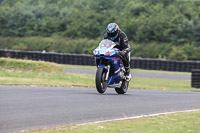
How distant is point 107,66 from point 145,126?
4.35 metres

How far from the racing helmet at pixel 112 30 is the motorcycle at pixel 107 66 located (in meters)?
0.23

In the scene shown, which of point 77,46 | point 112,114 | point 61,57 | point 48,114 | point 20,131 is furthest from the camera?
point 77,46

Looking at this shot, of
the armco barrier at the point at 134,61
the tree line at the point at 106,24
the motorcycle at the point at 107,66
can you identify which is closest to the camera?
the motorcycle at the point at 107,66

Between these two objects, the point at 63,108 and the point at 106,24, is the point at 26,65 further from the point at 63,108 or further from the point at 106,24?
the point at 106,24

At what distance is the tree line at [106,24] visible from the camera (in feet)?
167

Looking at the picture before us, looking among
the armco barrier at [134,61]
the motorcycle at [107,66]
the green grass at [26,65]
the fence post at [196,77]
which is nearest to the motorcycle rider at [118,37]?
the motorcycle at [107,66]

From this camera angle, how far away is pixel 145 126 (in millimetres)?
6594

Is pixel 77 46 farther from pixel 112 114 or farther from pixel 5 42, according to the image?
pixel 112 114

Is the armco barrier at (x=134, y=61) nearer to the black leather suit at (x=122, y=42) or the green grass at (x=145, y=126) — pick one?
the black leather suit at (x=122, y=42)

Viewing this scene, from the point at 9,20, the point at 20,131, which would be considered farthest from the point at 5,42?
the point at 20,131

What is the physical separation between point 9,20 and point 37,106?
188 ft

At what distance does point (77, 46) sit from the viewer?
53.0m

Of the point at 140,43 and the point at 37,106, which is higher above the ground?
the point at 37,106

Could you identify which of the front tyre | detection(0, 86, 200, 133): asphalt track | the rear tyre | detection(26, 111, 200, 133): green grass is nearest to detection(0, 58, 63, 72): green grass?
the rear tyre
